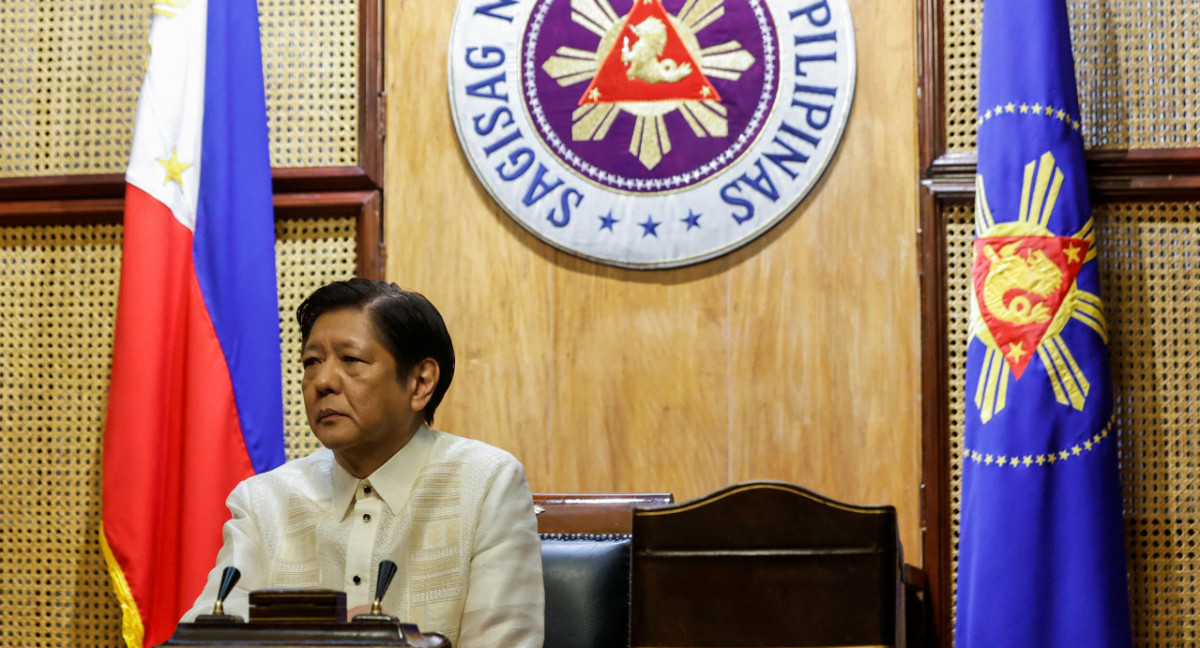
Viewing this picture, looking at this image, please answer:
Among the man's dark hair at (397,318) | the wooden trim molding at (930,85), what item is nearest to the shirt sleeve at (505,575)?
the man's dark hair at (397,318)

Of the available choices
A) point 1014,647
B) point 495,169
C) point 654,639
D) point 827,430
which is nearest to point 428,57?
point 495,169

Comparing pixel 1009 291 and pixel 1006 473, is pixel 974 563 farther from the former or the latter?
pixel 1009 291

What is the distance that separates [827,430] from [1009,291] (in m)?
0.62

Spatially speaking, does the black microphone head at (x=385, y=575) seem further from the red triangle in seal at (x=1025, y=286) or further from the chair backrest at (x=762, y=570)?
the red triangle in seal at (x=1025, y=286)

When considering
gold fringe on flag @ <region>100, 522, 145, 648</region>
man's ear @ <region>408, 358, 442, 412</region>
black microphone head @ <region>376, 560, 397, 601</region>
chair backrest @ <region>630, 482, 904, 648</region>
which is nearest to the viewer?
black microphone head @ <region>376, 560, 397, 601</region>

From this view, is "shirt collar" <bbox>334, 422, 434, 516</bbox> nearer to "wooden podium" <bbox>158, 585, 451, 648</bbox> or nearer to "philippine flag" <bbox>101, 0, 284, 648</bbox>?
"wooden podium" <bbox>158, 585, 451, 648</bbox>

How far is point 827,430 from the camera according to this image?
3.24 metres

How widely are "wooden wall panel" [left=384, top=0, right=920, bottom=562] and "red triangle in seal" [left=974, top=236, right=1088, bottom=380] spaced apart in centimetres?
32

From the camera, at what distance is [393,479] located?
6.70ft

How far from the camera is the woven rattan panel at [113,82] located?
11.3ft

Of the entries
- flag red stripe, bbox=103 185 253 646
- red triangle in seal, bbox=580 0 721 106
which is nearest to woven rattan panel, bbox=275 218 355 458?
flag red stripe, bbox=103 185 253 646

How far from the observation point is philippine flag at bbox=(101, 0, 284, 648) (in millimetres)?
3045

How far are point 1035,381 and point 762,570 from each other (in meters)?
1.00

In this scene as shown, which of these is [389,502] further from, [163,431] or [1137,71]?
[1137,71]
